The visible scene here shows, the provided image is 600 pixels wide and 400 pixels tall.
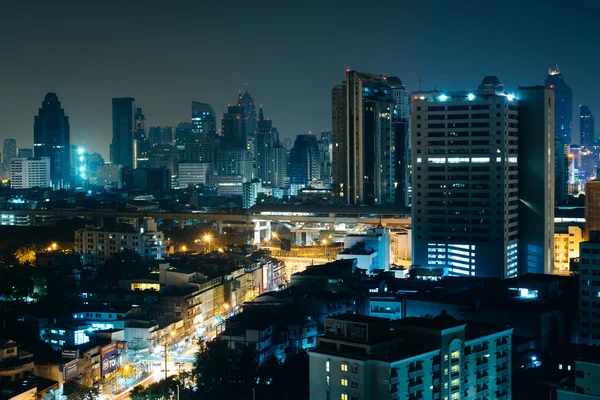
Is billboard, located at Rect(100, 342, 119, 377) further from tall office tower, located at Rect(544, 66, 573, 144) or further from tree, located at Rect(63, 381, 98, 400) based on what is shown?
tall office tower, located at Rect(544, 66, 573, 144)

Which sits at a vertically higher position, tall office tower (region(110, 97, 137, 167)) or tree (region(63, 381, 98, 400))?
tall office tower (region(110, 97, 137, 167))

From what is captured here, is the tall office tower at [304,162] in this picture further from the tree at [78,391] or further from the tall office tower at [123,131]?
the tree at [78,391]

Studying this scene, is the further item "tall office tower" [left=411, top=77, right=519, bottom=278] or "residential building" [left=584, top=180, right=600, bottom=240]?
"residential building" [left=584, top=180, right=600, bottom=240]

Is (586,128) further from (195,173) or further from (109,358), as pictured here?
(109,358)

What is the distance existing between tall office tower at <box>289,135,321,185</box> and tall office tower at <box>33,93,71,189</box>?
14720mm

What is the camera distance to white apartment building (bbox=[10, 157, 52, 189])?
186 feet

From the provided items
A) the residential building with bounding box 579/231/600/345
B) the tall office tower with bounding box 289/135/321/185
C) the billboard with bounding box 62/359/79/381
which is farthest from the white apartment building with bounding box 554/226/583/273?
the tall office tower with bounding box 289/135/321/185

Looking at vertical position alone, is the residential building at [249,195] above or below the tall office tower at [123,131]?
below

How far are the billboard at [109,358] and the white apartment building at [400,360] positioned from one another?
4029 millimetres

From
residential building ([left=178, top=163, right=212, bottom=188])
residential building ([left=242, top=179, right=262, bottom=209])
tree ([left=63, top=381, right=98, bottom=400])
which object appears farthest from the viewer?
residential building ([left=178, top=163, right=212, bottom=188])

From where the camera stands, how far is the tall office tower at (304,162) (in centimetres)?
6122

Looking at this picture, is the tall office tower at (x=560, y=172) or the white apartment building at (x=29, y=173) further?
the white apartment building at (x=29, y=173)

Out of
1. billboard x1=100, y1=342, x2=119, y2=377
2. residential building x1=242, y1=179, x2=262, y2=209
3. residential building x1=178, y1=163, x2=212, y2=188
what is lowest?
billboard x1=100, y1=342, x2=119, y2=377

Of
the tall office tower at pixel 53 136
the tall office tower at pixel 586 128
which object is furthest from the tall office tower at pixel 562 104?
the tall office tower at pixel 53 136
